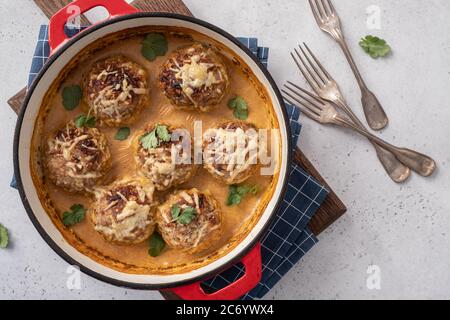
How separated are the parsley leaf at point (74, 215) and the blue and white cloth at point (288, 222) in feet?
1.27

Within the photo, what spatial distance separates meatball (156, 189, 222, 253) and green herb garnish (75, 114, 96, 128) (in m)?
→ 0.54

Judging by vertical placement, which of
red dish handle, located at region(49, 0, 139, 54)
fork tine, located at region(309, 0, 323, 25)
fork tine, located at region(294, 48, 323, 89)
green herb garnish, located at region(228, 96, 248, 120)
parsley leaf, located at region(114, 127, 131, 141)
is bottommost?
fork tine, located at region(294, 48, 323, 89)

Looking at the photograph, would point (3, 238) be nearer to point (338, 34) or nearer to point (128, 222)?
point (128, 222)

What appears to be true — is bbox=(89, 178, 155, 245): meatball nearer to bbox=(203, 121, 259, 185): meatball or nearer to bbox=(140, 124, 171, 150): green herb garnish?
bbox=(140, 124, 171, 150): green herb garnish

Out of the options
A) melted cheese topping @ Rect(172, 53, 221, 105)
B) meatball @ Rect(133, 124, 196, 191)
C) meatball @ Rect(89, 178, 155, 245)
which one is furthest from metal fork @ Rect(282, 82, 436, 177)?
meatball @ Rect(89, 178, 155, 245)

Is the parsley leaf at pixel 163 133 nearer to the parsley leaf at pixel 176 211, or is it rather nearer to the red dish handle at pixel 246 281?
the parsley leaf at pixel 176 211

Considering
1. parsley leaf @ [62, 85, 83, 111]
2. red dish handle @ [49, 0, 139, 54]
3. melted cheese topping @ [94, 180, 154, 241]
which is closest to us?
red dish handle @ [49, 0, 139, 54]

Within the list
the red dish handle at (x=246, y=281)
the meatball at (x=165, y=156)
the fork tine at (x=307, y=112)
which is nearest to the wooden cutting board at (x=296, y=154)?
the fork tine at (x=307, y=112)

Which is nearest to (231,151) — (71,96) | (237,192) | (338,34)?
(237,192)

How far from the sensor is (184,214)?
258cm

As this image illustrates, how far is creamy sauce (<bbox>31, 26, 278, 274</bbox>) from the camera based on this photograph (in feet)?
8.81

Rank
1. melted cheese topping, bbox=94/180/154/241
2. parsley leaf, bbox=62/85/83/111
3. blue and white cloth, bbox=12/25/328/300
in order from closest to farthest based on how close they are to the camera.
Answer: melted cheese topping, bbox=94/180/154/241, parsley leaf, bbox=62/85/83/111, blue and white cloth, bbox=12/25/328/300

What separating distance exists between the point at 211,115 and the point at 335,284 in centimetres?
120

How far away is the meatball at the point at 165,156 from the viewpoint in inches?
101
